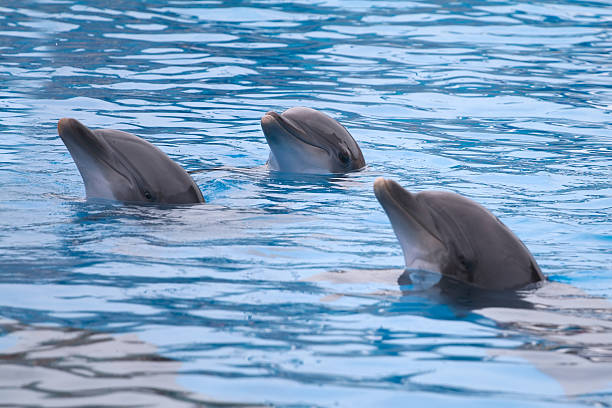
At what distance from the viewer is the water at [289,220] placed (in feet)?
13.6

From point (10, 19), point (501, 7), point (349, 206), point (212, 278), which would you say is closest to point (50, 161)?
point (349, 206)

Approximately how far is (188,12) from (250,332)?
43.4 ft

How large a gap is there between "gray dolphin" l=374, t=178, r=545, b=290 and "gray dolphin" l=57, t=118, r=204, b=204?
1923mm

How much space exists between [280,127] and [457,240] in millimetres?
3442

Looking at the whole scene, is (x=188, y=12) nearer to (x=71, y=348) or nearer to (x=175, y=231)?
(x=175, y=231)

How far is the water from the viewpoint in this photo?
4148 mm

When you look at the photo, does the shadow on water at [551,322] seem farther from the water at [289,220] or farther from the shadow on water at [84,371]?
the shadow on water at [84,371]

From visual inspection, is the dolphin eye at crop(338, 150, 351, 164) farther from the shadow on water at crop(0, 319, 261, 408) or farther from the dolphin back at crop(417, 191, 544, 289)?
the shadow on water at crop(0, 319, 261, 408)

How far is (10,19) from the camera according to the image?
52.9 ft

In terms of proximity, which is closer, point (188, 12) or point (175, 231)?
point (175, 231)

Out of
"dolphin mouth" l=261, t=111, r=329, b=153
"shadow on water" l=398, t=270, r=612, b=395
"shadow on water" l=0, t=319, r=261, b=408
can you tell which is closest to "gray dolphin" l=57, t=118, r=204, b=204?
"dolphin mouth" l=261, t=111, r=329, b=153

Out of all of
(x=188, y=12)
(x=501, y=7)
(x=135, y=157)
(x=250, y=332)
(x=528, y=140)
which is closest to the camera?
(x=250, y=332)

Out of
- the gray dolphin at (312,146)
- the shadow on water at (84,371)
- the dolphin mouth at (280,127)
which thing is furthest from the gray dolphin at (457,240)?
the gray dolphin at (312,146)

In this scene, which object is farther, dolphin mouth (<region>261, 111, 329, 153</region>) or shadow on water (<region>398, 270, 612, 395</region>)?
dolphin mouth (<region>261, 111, 329, 153</region>)
